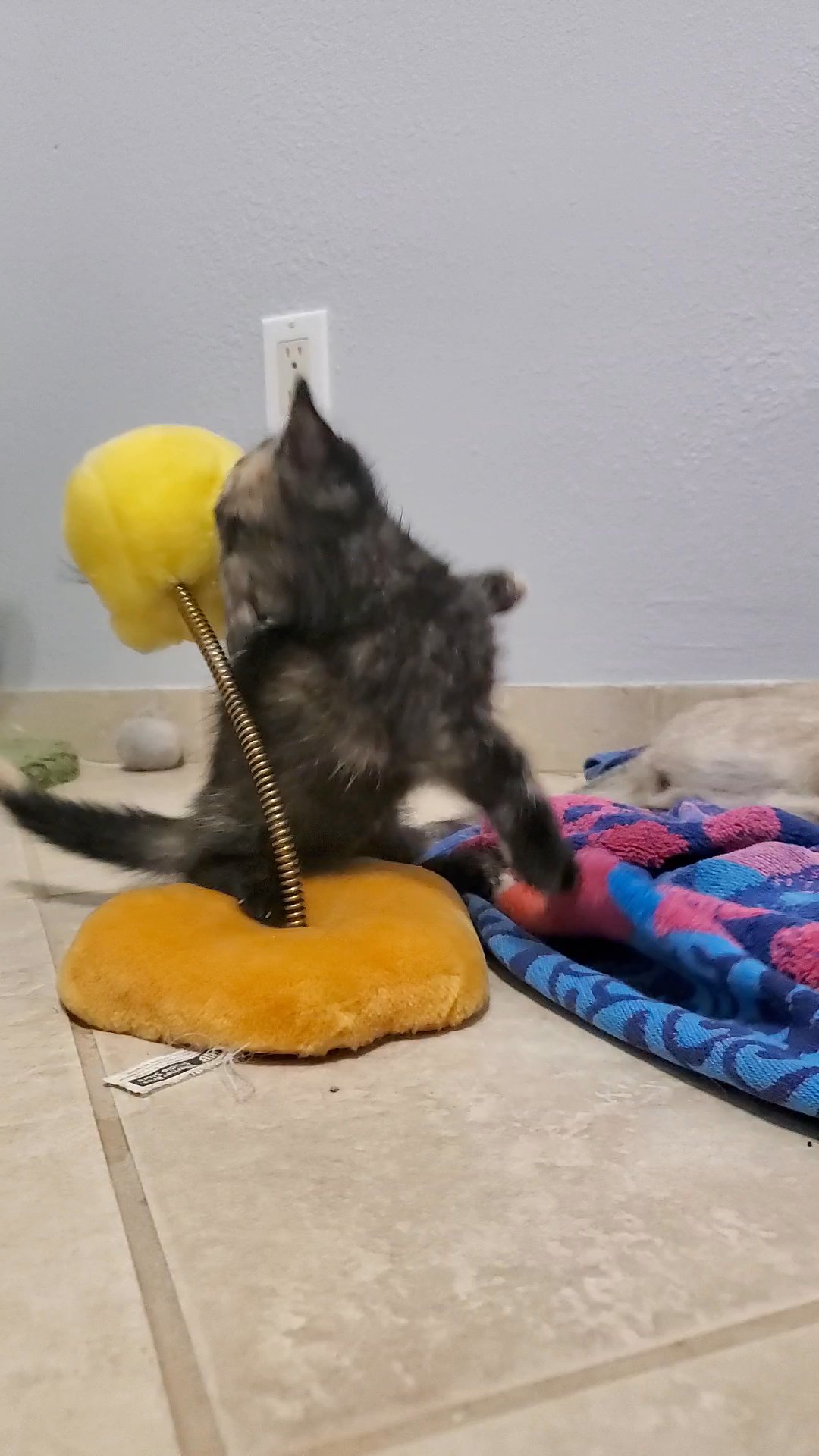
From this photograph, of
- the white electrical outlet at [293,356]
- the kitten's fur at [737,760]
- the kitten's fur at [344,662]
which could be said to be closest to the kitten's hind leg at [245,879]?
the kitten's fur at [344,662]

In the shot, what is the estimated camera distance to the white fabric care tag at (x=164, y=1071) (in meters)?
0.56

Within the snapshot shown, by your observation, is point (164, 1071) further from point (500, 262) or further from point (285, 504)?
point (500, 262)

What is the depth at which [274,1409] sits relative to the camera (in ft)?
1.13

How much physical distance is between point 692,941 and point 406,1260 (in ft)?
0.98

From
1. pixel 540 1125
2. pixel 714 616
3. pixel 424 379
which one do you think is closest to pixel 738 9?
pixel 424 379

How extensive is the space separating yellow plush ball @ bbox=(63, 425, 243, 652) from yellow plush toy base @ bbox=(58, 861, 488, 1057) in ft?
0.70

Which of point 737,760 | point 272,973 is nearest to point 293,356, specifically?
point 737,760

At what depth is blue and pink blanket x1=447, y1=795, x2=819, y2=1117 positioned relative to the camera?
22.0 inches

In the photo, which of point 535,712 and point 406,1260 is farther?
point 535,712

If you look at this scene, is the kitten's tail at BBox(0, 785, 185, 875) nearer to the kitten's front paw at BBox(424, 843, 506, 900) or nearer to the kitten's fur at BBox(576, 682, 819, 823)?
the kitten's front paw at BBox(424, 843, 506, 900)

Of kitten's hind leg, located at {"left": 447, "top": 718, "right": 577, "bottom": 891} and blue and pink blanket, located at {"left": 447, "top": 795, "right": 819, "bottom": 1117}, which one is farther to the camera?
kitten's hind leg, located at {"left": 447, "top": 718, "right": 577, "bottom": 891}

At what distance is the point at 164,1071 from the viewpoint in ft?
1.90

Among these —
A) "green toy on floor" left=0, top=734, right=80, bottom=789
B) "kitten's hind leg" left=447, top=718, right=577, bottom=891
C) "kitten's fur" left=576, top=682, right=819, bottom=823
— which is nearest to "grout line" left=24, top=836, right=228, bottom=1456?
"kitten's hind leg" left=447, top=718, right=577, bottom=891

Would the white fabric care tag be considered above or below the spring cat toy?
below
